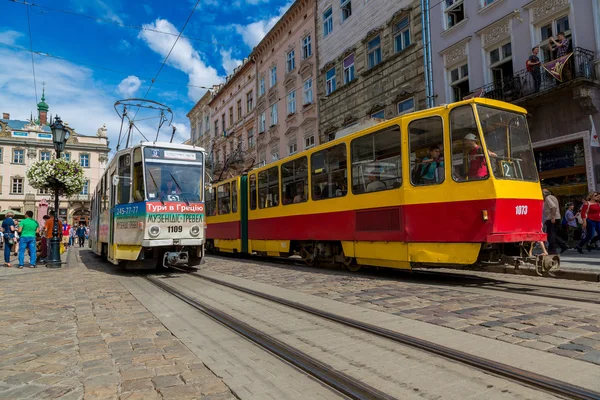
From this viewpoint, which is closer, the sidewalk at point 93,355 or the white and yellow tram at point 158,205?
the sidewalk at point 93,355

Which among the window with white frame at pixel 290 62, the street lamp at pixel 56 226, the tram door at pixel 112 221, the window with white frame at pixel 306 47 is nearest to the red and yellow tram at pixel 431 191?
the tram door at pixel 112 221

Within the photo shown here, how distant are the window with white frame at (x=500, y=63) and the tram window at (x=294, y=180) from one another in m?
8.29

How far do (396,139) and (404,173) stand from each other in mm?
741

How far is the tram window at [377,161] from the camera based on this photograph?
8328 mm

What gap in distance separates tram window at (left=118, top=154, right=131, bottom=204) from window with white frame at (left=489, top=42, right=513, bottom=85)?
490 inches

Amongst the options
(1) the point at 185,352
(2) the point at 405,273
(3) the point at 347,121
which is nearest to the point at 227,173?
(3) the point at 347,121

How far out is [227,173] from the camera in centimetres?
3612

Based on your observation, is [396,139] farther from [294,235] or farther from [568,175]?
[568,175]

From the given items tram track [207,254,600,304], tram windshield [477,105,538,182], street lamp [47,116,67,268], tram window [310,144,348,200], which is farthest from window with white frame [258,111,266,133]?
tram windshield [477,105,538,182]

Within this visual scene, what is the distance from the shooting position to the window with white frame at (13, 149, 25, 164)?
55.7 meters

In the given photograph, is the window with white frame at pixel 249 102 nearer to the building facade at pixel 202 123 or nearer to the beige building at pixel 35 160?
the building facade at pixel 202 123

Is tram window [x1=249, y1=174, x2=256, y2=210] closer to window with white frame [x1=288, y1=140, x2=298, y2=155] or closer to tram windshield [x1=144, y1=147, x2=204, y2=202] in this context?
tram windshield [x1=144, y1=147, x2=204, y2=202]

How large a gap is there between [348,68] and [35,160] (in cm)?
5036

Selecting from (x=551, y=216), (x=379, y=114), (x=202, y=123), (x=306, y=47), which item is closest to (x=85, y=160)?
(x=202, y=123)
